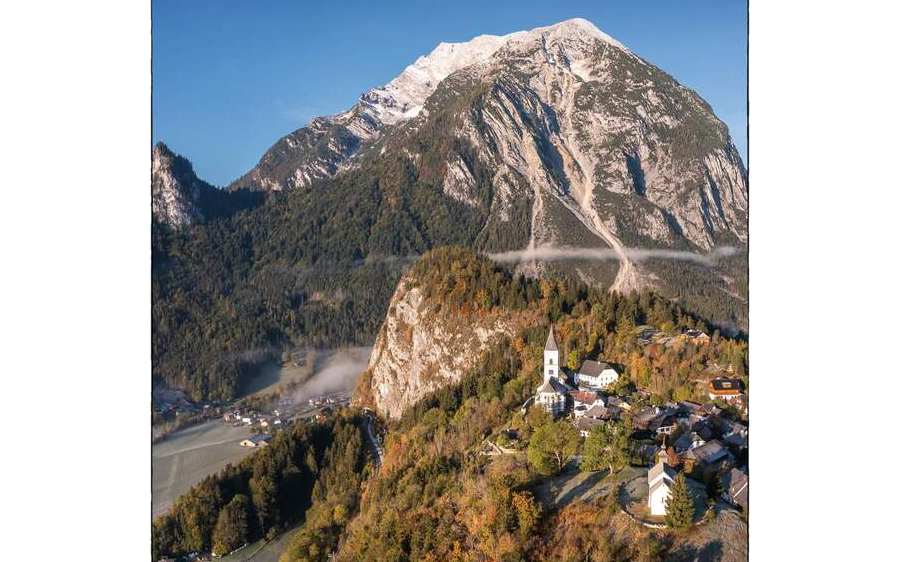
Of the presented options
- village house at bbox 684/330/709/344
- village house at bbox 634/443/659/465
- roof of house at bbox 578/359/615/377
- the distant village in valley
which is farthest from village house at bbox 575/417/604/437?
village house at bbox 684/330/709/344

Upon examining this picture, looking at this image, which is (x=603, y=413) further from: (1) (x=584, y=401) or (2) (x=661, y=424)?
(2) (x=661, y=424)

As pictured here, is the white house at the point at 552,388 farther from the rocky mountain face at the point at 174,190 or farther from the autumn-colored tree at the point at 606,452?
the rocky mountain face at the point at 174,190

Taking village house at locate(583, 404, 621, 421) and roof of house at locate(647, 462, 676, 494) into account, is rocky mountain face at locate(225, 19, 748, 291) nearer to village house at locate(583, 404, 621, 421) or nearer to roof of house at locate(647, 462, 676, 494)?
village house at locate(583, 404, 621, 421)

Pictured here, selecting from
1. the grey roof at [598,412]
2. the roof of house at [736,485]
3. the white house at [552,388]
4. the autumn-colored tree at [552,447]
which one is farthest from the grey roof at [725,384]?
the autumn-colored tree at [552,447]

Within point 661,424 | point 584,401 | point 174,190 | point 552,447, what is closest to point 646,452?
point 661,424

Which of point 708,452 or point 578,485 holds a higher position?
point 708,452
